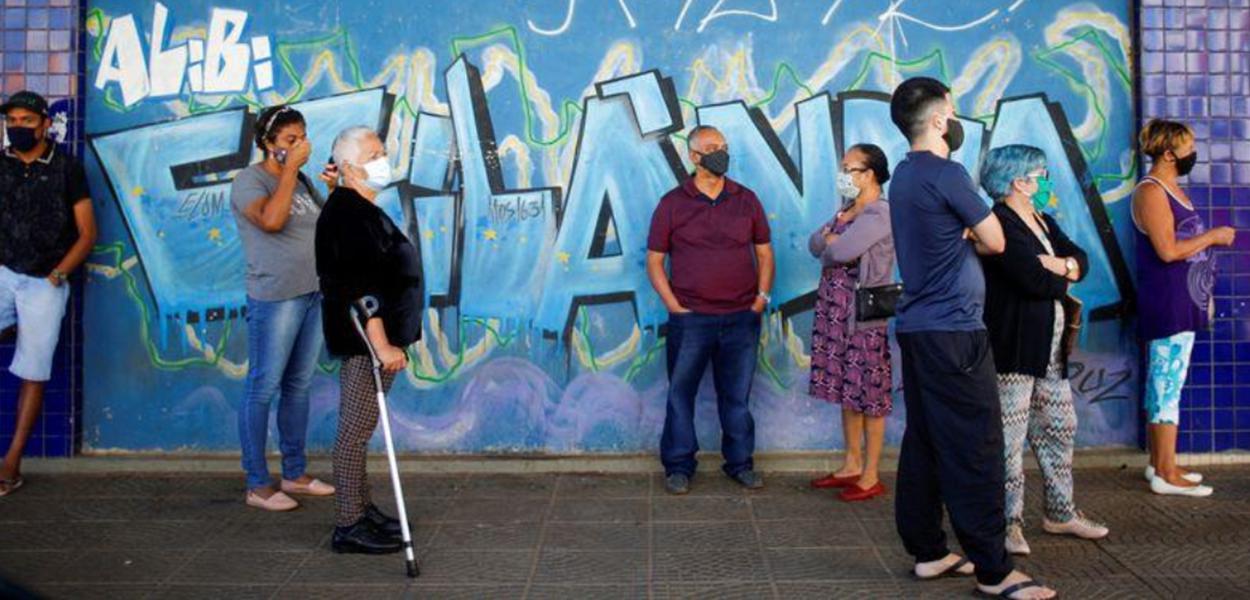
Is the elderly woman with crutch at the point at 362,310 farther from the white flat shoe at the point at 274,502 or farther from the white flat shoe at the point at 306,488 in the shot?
the white flat shoe at the point at 306,488

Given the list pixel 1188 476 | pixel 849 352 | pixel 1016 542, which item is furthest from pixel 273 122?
pixel 1188 476

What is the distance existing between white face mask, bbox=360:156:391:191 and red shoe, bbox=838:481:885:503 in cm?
283

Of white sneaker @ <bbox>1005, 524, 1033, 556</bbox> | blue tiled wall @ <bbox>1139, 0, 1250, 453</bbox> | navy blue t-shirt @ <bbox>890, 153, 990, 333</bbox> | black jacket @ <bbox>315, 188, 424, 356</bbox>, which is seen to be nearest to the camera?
navy blue t-shirt @ <bbox>890, 153, 990, 333</bbox>

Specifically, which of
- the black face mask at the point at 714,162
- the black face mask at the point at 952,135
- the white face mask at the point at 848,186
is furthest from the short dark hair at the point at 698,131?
the black face mask at the point at 952,135

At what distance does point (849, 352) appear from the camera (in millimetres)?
6734

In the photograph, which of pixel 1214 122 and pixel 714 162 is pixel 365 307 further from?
pixel 1214 122

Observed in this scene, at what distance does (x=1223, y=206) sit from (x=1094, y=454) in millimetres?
1519

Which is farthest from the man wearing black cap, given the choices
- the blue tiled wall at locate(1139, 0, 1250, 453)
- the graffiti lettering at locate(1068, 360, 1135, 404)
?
the blue tiled wall at locate(1139, 0, 1250, 453)

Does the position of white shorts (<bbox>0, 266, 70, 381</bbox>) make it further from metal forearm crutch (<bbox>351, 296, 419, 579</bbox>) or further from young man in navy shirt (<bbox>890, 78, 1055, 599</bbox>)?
young man in navy shirt (<bbox>890, 78, 1055, 599</bbox>)

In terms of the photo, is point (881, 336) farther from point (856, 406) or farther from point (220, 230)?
point (220, 230)

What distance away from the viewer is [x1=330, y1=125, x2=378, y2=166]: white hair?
18.3 ft

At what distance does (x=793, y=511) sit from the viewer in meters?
6.52

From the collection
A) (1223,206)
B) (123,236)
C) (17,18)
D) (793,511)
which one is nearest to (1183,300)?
(1223,206)

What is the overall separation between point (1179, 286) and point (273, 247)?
4.52m
